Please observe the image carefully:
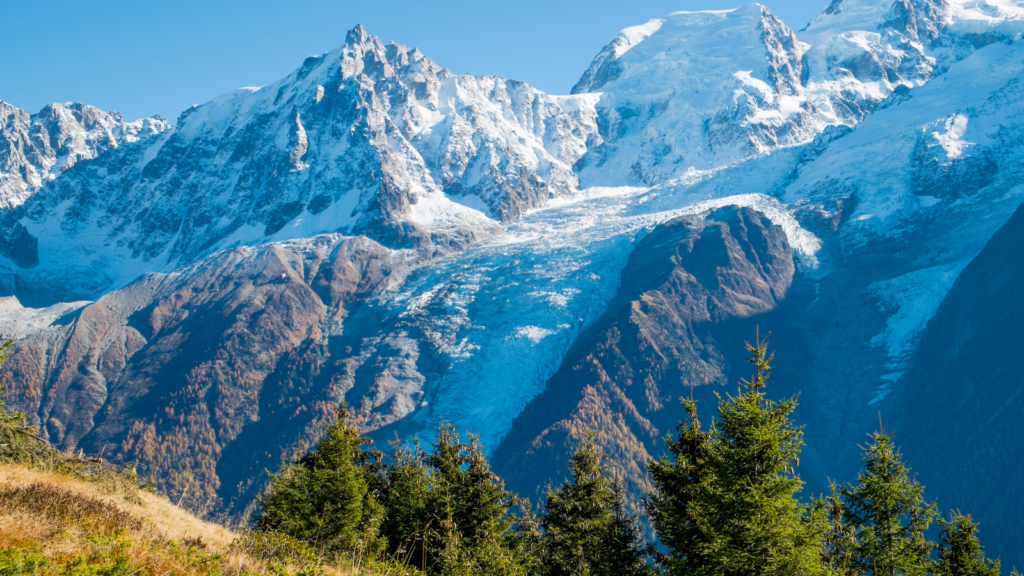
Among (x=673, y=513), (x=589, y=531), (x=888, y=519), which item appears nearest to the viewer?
(x=673, y=513)

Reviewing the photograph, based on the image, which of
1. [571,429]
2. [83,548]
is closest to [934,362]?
[571,429]

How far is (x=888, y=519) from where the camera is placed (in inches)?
924

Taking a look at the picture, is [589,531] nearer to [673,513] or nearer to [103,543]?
[673,513]

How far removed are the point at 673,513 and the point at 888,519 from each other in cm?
898

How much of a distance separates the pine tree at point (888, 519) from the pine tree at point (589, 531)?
7719 mm

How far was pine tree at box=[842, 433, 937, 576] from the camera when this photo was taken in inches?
904

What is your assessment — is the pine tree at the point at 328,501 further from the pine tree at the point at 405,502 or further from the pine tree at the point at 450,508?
the pine tree at the point at 450,508

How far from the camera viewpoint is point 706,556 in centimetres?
1694

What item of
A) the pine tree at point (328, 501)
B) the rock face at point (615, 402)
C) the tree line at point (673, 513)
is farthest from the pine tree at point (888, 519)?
the rock face at point (615, 402)

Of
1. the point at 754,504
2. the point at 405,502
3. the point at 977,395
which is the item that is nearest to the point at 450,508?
the point at 405,502

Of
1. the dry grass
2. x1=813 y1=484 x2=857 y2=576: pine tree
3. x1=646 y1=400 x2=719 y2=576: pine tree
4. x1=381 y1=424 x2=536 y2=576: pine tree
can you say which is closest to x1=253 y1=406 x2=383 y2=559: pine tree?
x1=381 y1=424 x2=536 y2=576: pine tree

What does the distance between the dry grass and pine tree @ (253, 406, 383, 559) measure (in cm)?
1248

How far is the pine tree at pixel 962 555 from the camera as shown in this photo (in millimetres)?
24578

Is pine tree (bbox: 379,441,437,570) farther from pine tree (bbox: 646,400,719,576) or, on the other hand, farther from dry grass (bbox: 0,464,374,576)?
dry grass (bbox: 0,464,374,576)
